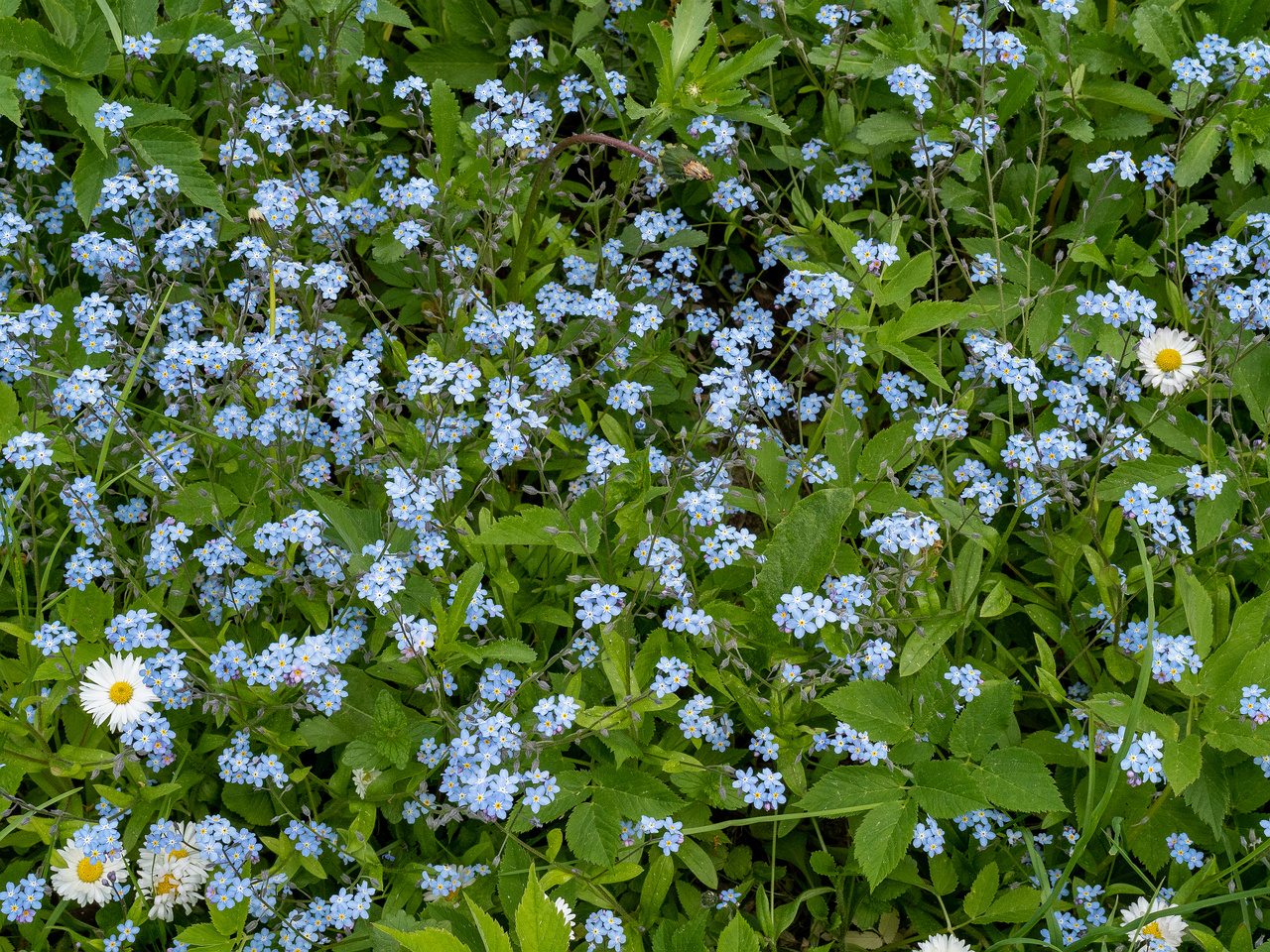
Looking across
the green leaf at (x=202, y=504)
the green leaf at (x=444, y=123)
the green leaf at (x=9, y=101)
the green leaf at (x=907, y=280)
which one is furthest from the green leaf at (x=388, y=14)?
the green leaf at (x=907, y=280)

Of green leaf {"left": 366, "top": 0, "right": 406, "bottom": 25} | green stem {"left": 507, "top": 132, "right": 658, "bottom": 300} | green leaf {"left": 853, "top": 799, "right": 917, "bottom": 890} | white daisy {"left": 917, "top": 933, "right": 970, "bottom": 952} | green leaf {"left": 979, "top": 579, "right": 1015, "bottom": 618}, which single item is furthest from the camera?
green leaf {"left": 366, "top": 0, "right": 406, "bottom": 25}

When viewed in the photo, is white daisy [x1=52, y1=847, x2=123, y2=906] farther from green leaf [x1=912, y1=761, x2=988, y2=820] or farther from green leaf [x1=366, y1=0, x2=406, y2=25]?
green leaf [x1=366, y1=0, x2=406, y2=25]

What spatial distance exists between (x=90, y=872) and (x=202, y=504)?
3.86 ft

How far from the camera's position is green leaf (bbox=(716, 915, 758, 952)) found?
9.80 ft

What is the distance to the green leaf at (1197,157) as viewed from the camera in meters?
4.23

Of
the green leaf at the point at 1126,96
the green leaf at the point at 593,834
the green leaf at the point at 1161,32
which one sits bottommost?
the green leaf at the point at 593,834

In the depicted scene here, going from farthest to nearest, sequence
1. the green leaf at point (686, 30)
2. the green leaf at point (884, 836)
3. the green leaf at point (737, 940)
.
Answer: the green leaf at point (686, 30)
the green leaf at point (884, 836)
the green leaf at point (737, 940)

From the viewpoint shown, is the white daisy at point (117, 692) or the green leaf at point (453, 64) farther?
the green leaf at point (453, 64)

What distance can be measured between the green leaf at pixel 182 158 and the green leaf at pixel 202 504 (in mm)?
1063

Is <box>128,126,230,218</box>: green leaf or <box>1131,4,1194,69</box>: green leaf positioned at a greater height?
<box>128,126,230,218</box>: green leaf

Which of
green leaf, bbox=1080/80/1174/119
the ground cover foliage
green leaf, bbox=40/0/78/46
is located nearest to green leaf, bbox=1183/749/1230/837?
the ground cover foliage

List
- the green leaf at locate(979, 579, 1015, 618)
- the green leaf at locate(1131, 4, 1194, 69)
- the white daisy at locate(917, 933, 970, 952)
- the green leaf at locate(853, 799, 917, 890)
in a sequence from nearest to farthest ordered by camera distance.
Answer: the green leaf at locate(853, 799, 917, 890)
the white daisy at locate(917, 933, 970, 952)
the green leaf at locate(979, 579, 1015, 618)
the green leaf at locate(1131, 4, 1194, 69)

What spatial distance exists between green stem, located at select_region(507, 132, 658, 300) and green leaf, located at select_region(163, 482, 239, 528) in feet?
4.44

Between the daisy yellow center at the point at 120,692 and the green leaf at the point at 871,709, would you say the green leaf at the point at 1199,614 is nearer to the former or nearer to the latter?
the green leaf at the point at 871,709
